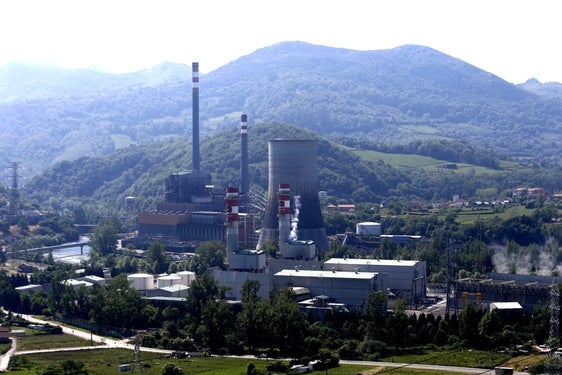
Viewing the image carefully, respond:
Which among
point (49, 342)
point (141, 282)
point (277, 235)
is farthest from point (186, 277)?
point (49, 342)

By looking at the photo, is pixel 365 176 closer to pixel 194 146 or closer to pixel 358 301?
pixel 194 146

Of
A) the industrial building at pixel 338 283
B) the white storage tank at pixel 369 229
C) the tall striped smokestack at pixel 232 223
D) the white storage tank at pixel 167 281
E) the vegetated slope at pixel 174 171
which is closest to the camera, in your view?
the industrial building at pixel 338 283

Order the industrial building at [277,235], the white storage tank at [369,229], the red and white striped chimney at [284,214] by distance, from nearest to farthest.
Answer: the industrial building at [277,235] < the red and white striped chimney at [284,214] < the white storage tank at [369,229]

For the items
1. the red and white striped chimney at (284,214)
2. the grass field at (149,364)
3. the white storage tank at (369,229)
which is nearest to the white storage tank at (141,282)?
the red and white striped chimney at (284,214)

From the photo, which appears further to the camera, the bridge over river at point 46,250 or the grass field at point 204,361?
the bridge over river at point 46,250

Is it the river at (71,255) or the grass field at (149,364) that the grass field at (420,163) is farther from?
the grass field at (149,364)

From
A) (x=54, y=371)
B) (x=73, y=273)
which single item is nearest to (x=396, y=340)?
(x=54, y=371)

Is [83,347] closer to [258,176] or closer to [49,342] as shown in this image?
[49,342]
